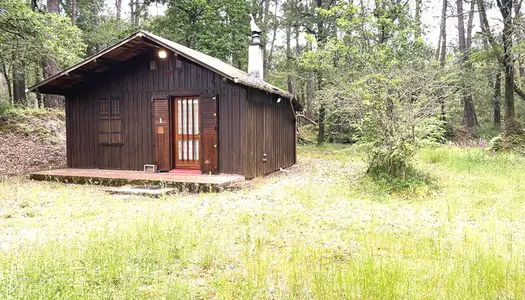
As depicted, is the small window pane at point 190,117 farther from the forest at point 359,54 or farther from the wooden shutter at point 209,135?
the forest at point 359,54

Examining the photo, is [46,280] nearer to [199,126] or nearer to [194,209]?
[194,209]

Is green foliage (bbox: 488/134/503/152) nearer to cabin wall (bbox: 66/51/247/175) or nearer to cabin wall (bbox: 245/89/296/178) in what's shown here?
cabin wall (bbox: 245/89/296/178)

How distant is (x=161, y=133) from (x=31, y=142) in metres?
6.31

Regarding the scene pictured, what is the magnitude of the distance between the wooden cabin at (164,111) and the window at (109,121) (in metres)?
0.03

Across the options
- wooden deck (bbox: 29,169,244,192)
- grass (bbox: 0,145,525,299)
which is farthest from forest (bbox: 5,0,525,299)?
wooden deck (bbox: 29,169,244,192)

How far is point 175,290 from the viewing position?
9.46 feet

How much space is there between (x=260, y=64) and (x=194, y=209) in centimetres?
592

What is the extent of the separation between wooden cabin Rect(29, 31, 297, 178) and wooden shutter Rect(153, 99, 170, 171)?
0.03 meters

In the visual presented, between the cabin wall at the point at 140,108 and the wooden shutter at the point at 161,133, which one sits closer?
the cabin wall at the point at 140,108

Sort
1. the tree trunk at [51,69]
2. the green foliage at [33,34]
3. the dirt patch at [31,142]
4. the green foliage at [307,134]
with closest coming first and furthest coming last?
the green foliage at [33,34]
the dirt patch at [31,142]
the tree trunk at [51,69]
the green foliage at [307,134]

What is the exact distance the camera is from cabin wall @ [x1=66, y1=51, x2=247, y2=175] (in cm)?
870

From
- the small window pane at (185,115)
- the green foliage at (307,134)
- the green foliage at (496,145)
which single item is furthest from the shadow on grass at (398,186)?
the green foliage at (307,134)

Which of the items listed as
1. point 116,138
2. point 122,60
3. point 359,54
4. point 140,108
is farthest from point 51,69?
point 359,54

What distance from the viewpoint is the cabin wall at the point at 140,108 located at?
8.70m
